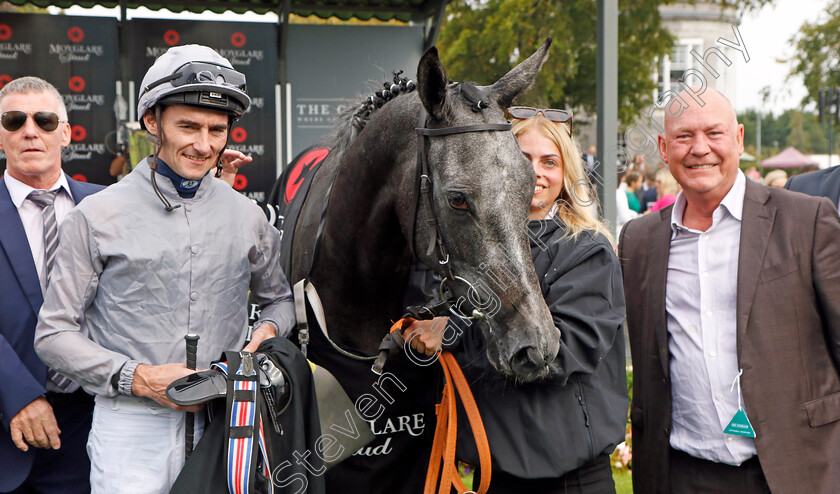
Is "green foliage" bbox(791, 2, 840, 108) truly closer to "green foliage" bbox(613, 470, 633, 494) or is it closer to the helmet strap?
"green foliage" bbox(613, 470, 633, 494)

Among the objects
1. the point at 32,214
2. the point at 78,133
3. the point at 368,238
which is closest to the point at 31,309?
the point at 32,214

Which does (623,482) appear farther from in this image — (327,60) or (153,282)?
(327,60)

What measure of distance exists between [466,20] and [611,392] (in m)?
10.4

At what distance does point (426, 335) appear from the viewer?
7.62ft

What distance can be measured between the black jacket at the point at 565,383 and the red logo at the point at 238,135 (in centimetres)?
574

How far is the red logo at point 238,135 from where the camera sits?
7.44m

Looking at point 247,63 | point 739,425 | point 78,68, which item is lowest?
point 739,425

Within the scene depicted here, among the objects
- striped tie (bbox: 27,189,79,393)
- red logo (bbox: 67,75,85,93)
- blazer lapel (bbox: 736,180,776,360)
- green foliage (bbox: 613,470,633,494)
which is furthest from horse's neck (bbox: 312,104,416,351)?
red logo (bbox: 67,75,85,93)

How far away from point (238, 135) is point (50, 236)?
515cm

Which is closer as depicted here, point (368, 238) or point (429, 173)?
point (429, 173)

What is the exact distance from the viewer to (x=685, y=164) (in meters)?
2.55

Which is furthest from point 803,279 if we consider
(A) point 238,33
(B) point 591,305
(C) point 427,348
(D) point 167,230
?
(A) point 238,33

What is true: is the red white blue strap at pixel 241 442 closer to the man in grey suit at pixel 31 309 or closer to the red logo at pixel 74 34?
the man in grey suit at pixel 31 309

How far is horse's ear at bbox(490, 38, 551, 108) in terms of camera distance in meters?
2.26
